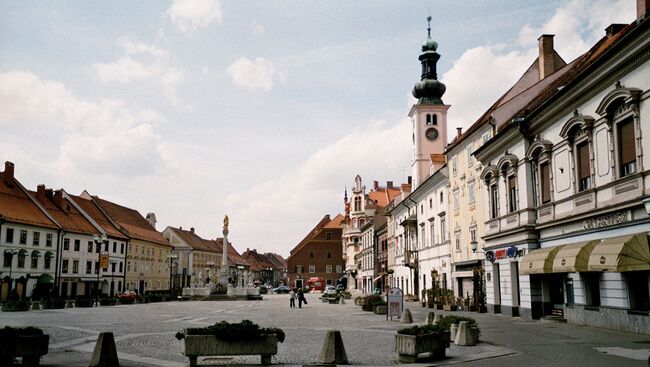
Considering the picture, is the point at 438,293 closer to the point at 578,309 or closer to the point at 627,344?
the point at 578,309

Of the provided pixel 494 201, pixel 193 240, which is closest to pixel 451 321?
pixel 494 201

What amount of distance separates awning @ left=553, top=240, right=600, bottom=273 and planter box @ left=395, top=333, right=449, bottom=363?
869cm

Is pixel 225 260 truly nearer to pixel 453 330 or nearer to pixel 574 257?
pixel 574 257

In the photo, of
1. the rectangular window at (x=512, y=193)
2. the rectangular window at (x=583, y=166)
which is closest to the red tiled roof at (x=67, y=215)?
the rectangular window at (x=512, y=193)

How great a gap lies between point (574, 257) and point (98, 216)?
66.3m

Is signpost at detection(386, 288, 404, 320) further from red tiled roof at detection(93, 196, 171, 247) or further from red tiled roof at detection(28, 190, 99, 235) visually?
red tiled roof at detection(93, 196, 171, 247)

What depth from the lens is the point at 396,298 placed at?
28.3 metres

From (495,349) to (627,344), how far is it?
391 centimetres

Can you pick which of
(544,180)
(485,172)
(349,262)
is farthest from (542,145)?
(349,262)

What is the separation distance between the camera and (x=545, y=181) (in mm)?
26969

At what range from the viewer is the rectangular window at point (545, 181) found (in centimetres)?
2659

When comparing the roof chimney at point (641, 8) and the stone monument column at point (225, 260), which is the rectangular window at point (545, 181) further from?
the stone monument column at point (225, 260)

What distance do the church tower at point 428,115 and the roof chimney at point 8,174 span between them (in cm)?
4281

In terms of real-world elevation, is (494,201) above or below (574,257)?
above
